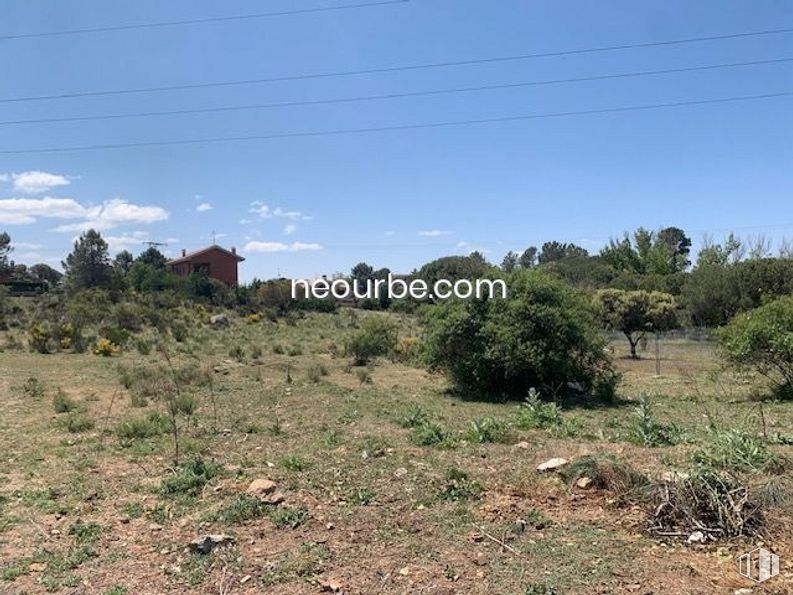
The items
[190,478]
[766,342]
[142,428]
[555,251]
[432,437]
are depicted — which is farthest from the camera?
[555,251]

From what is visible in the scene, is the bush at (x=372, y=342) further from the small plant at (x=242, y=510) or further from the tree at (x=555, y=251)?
the tree at (x=555, y=251)

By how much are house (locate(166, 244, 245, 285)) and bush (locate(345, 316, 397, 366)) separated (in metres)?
46.6

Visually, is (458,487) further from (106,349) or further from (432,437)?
(106,349)

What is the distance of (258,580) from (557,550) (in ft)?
6.40

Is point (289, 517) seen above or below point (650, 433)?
below

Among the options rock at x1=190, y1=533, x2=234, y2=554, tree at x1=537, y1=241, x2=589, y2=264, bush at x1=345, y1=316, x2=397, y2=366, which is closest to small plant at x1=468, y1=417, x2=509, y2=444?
rock at x1=190, y1=533, x2=234, y2=554

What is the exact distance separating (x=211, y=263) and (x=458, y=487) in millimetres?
65251

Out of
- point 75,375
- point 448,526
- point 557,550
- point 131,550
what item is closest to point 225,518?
point 131,550

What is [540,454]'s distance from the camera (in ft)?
22.1

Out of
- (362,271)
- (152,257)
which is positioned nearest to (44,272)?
(152,257)

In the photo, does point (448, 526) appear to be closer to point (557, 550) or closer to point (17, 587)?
point (557, 550)

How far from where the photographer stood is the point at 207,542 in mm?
4449

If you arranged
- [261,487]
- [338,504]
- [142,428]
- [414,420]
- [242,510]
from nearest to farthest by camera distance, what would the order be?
[242,510] < [338,504] < [261,487] < [142,428] < [414,420]

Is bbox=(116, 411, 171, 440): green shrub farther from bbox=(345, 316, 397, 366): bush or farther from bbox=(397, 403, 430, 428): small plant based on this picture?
bbox=(345, 316, 397, 366): bush
